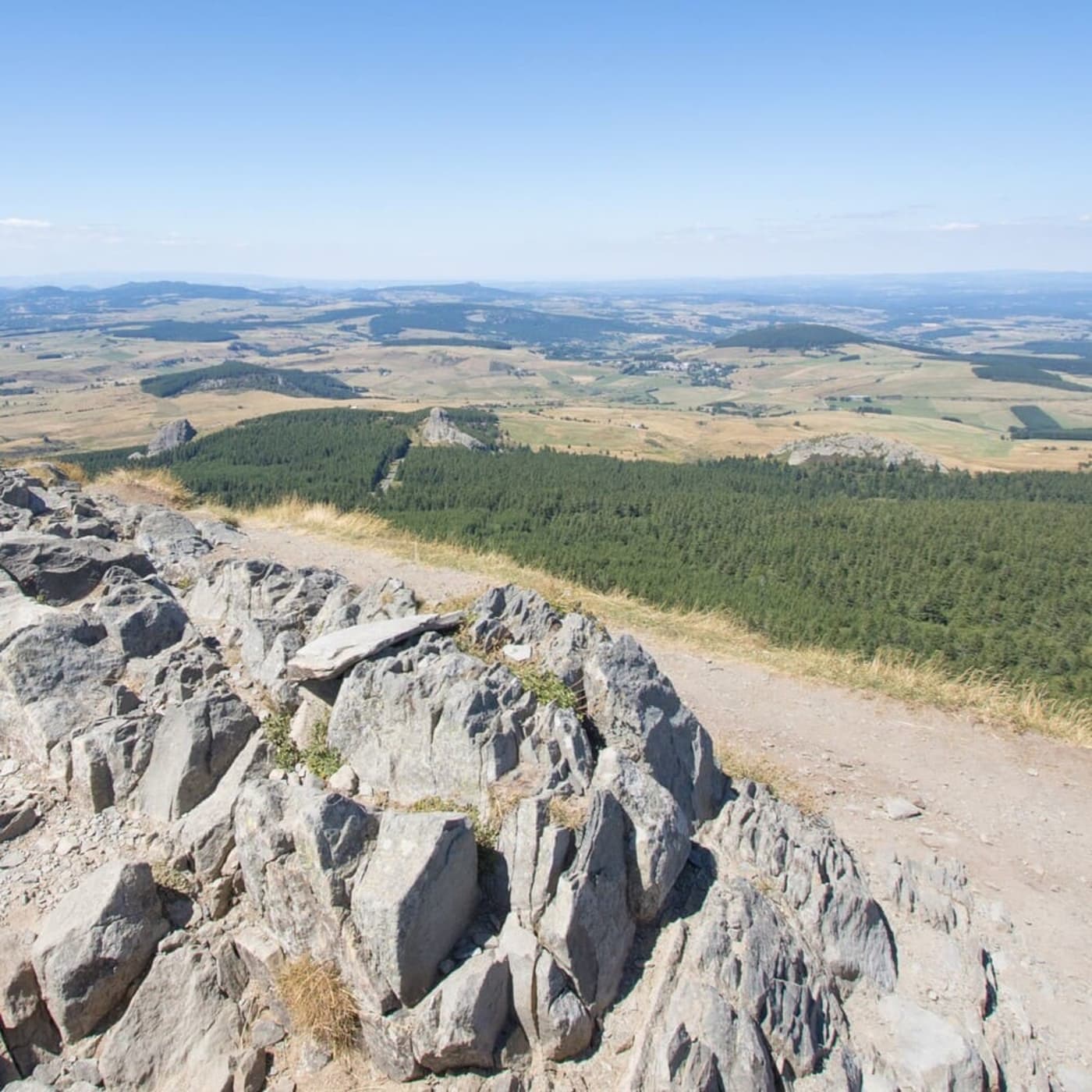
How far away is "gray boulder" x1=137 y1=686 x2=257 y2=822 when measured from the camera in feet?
35.6

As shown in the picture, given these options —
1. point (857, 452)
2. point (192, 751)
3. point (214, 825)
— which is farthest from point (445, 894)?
point (857, 452)

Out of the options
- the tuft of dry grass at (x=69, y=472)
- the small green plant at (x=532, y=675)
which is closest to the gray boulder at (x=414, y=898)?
the small green plant at (x=532, y=675)

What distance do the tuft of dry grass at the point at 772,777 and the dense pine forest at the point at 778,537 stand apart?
8.27 meters

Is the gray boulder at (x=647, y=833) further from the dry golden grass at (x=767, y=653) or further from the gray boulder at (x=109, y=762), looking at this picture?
the gray boulder at (x=109, y=762)

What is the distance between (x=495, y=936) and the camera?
902cm

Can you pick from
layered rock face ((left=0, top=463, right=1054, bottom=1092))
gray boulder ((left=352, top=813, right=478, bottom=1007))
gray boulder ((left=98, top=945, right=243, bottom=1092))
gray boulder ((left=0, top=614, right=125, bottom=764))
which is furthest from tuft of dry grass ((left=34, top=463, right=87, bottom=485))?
gray boulder ((left=352, top=813, right=478, bottom=1007))

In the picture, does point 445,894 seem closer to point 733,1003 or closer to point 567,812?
point 567,812

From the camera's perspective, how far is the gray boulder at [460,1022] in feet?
27.1

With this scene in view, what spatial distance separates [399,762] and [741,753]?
7979mm

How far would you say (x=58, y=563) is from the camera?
58.2ft

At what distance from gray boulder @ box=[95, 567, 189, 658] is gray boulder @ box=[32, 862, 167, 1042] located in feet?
17.8

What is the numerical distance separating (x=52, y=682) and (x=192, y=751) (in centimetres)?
360

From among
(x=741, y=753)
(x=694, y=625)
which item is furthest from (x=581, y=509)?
(x=741, y=753)

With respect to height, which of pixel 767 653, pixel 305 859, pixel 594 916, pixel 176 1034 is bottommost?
pixel 767 653
